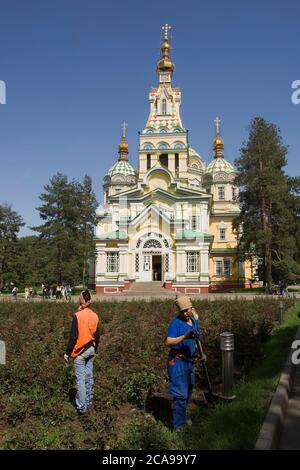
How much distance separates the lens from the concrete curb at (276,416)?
4262 millimetres

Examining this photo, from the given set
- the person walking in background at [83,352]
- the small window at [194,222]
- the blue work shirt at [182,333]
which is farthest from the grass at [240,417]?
the small window at [194,222]

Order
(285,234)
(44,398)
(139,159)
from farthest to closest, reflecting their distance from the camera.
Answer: (139,159)
(285,234)
(44,398)

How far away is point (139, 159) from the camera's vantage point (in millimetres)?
51781

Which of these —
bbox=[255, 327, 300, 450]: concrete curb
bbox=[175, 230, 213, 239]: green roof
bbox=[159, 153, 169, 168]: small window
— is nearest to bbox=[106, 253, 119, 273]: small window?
bbox=[175, 230, 213, 239]: green roof

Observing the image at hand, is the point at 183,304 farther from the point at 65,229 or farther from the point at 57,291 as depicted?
the point at 65,229

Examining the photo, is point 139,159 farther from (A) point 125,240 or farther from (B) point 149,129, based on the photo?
(A) point 125,240

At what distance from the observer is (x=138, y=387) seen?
6574 millimetres

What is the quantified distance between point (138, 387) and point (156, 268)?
37611 mm

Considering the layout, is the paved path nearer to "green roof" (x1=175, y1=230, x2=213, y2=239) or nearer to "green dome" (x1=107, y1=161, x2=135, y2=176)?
"green roof" (x1=175, y1=230, x2=213, y2=239)

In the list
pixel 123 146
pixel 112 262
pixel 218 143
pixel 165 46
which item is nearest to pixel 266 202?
pixel 112 262

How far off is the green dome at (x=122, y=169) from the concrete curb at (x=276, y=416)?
50829mm

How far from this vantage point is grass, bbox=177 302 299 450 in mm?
4461
